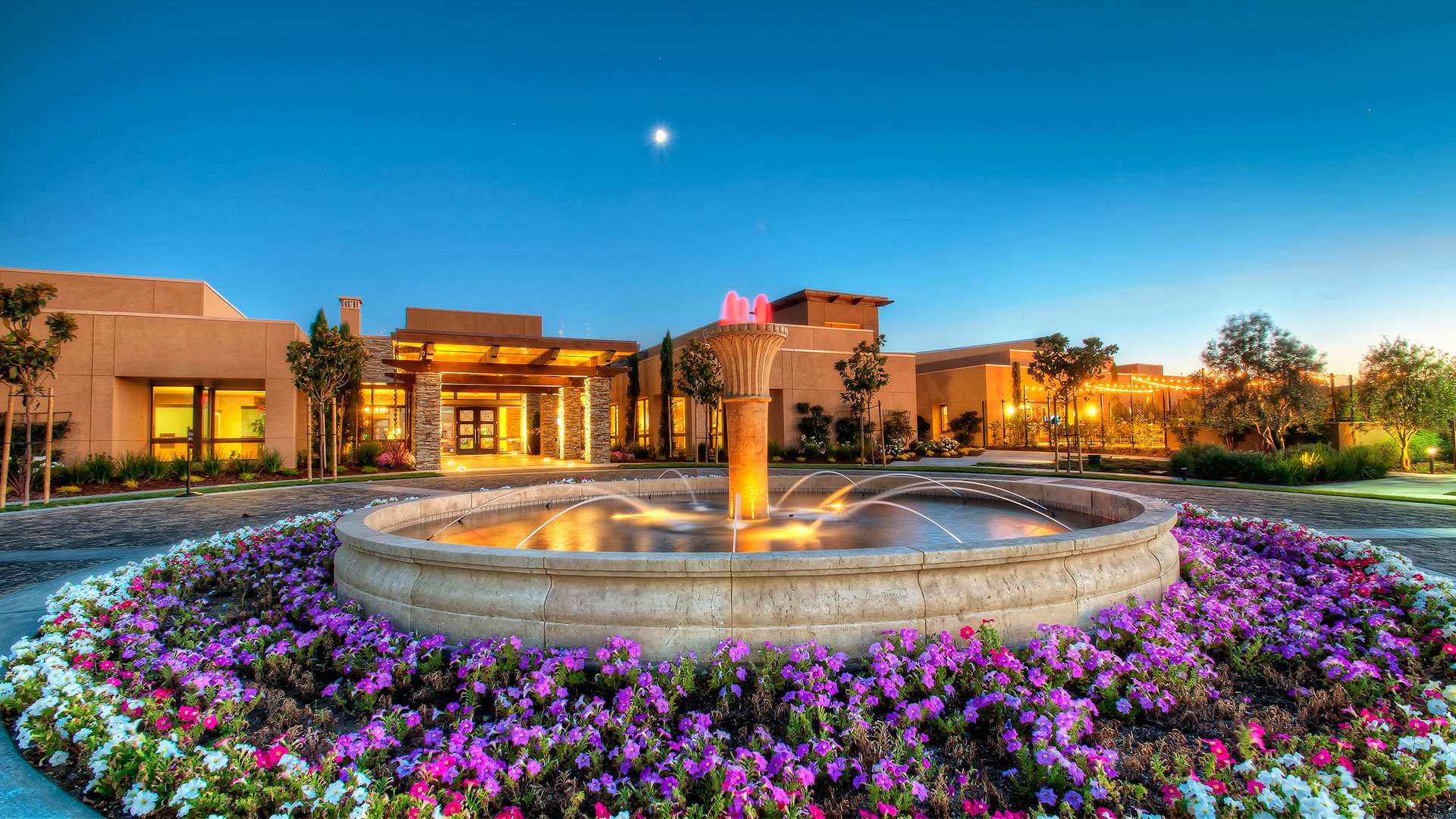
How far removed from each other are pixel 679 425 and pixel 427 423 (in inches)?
465

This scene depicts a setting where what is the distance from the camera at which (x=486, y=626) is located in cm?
435

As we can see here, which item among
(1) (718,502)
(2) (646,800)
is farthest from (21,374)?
(2) (646,800)

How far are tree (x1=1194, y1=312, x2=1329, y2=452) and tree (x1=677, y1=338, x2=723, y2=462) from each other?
19.5 m

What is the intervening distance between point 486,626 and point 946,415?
136ft

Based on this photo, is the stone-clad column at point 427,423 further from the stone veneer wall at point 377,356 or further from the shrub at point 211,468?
the stone veneer wall at point 377,356

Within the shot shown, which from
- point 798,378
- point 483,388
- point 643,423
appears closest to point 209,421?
point 483,388

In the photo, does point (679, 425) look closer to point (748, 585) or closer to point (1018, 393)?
point (1018, 393)

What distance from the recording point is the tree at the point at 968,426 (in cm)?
3941

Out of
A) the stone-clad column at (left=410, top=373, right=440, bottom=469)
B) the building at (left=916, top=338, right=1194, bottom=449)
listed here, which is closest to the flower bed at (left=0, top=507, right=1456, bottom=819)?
the stone-clad column at (left=410, top=373, right=440, bottom=469)

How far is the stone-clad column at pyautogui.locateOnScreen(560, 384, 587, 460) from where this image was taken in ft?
91.1

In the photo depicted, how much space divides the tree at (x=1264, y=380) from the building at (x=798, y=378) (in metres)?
12.5

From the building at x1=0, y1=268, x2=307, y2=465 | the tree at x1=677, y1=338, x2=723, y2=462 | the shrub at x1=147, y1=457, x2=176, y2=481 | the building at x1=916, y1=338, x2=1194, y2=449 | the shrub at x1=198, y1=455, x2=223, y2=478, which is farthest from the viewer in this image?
the building at x1=916, y1=338, x2=1194, y2=449

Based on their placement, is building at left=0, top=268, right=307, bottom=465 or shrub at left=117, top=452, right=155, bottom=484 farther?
building at left=0, top=268, right=307, bottom=465

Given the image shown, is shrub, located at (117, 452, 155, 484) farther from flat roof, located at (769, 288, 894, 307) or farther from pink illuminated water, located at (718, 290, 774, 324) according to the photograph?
flat roof, located at (769, 288, 894, 307)
